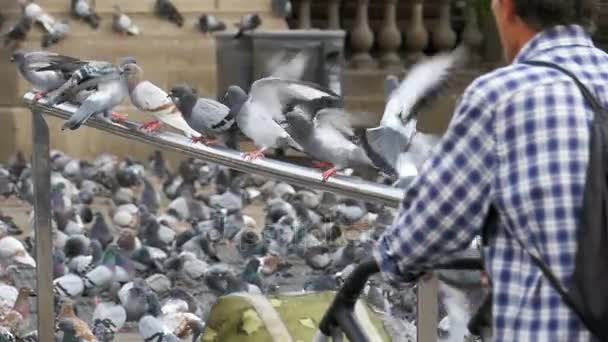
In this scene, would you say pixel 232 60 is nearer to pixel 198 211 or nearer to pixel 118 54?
pixel 118 54

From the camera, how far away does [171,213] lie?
356 inches

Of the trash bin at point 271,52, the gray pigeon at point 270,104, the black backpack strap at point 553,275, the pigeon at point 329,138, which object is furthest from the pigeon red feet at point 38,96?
the trash bin at point 271,52

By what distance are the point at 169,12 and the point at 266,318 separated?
7.91 metres

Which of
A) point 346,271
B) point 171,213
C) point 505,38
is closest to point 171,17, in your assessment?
point 171,213

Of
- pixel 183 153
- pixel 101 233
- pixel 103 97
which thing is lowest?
pixel 101 233

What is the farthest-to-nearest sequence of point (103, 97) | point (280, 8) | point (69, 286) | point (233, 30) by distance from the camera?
1. point (280, 8)
2. point (233, 30)
3. point (69, 286)
4. point (103, 97)

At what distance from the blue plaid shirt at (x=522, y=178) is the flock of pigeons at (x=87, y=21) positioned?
30.3 feet

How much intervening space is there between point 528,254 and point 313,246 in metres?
5.43

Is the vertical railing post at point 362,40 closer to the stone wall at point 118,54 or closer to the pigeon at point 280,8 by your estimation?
the pigeon at point 280,8

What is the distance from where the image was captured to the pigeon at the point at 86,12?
1140 centimetres

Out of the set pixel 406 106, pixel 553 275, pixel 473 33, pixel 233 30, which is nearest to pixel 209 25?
pixel 233 30

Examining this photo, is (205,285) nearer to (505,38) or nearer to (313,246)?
(313,246)

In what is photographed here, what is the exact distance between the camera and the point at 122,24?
11.5m

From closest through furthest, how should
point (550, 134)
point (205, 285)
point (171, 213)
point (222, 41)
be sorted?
point (550, 134)
point (205, 285)
point (171, 213)
point (222, 41)
